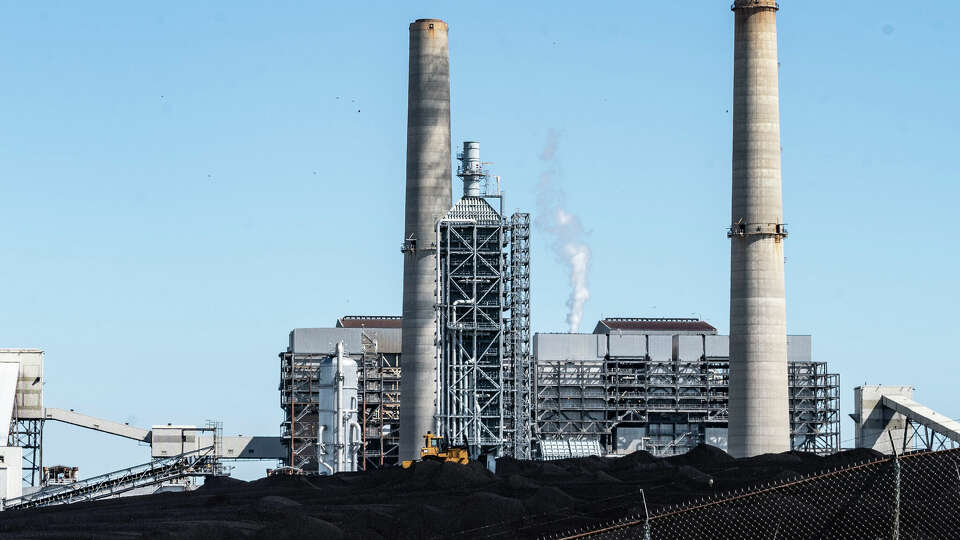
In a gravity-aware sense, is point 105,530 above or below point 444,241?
below

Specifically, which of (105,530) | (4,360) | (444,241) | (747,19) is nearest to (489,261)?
(444,241)

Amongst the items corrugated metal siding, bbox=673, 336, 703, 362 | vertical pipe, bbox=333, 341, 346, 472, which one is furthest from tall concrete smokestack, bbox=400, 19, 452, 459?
corrugated metal siding, bbox=673, 336, 703, 362

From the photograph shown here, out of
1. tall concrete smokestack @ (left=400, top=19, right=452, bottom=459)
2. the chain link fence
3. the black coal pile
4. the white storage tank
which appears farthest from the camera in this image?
tall concrete smokestack @ (left=400, top=19, right=452, bottom=459)

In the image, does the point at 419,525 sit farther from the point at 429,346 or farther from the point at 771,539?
the point at 429,346

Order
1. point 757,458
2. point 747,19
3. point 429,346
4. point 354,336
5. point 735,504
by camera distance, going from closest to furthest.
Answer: point 735,504 < point 757,458 < point 747,19 < point 429,346 < point 354,336

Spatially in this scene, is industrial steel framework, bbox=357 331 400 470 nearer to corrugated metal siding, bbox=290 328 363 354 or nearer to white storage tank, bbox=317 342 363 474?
corrugated metal siding, bbox=290 328 363 354

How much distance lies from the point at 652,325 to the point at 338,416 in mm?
43055

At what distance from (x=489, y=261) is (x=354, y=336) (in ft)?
91.0

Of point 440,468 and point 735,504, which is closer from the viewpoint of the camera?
point 735,504

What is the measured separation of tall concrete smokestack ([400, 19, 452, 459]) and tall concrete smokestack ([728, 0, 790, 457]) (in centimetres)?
2117

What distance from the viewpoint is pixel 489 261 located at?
87.9 meters

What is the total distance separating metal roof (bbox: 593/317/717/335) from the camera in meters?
117

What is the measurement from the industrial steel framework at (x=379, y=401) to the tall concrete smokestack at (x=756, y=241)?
109 ft

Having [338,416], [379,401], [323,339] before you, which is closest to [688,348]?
[379,401]
